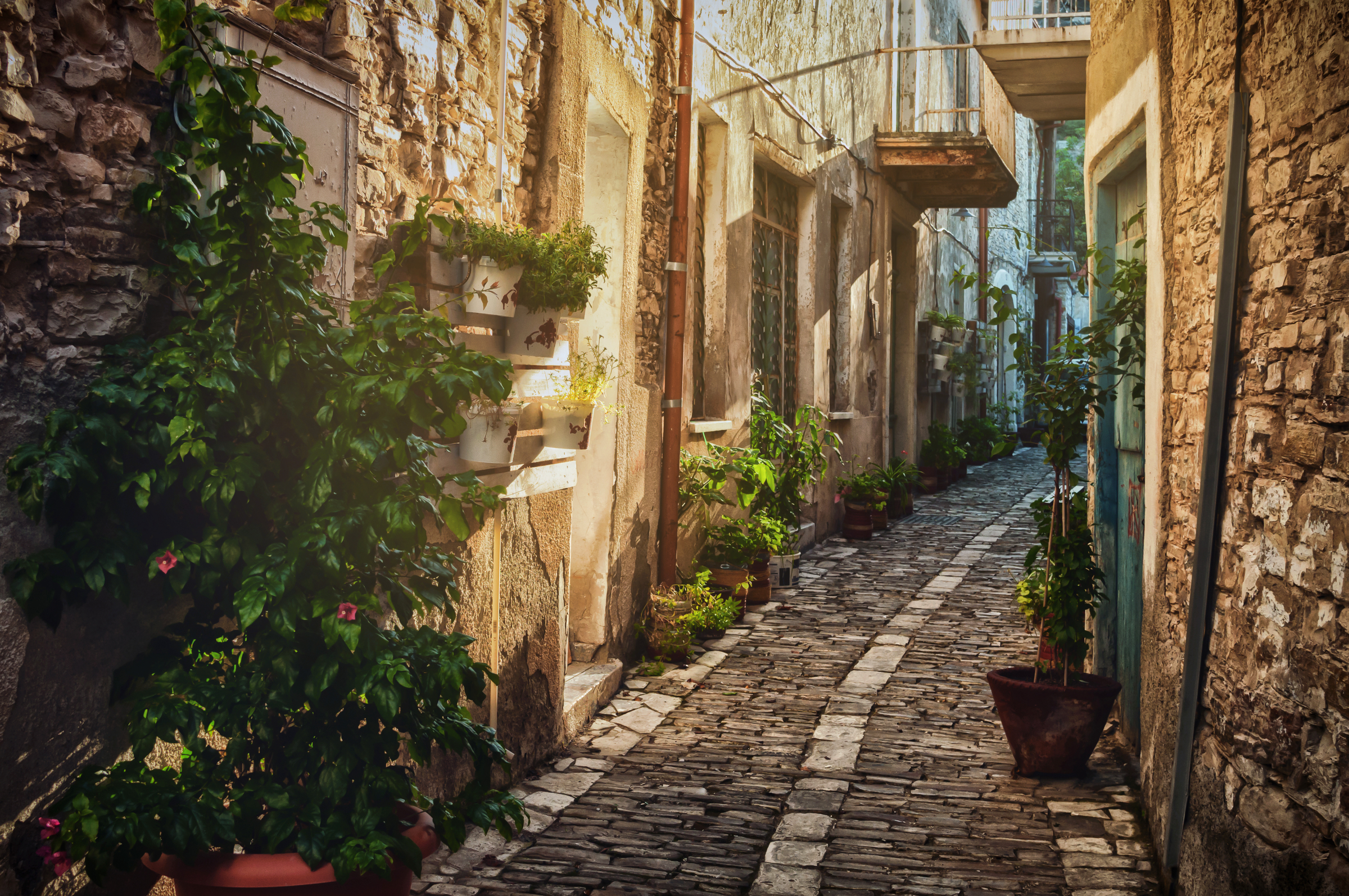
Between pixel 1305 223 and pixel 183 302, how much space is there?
2681 mm

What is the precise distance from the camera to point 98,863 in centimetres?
215

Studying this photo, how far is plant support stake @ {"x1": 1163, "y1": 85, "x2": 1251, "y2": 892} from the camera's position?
10.2 feet

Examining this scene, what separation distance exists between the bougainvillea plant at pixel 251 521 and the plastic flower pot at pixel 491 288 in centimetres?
97

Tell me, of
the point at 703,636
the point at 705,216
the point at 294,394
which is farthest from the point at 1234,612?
the point at 705,216

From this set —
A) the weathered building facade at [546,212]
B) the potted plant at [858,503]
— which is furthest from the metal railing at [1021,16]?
the potted plant at [858,503]

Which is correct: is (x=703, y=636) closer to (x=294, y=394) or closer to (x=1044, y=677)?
(x=1044, y=677)

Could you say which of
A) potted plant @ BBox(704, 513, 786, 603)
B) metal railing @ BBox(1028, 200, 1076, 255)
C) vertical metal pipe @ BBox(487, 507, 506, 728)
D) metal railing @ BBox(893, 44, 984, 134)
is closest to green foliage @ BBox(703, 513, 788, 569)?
potted plant @ BBox(704, 513, 786, 603)

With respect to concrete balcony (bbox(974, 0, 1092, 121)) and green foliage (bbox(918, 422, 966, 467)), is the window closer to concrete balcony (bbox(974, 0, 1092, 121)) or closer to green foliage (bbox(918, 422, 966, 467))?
concrete balcony (bbox(974, 0, 1092, 121))

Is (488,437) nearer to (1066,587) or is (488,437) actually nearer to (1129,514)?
(1066,587)

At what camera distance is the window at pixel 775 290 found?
30.5ft

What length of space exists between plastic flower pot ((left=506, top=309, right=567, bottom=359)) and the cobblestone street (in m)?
1.77

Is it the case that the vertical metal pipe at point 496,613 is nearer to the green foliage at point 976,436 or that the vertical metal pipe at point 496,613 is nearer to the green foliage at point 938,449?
the green foliage at point 938,449

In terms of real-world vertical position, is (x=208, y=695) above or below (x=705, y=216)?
below

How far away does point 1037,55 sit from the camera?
779 centimetres
